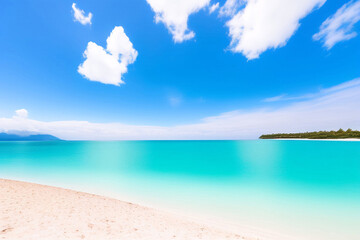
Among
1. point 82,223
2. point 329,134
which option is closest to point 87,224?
point 82,223

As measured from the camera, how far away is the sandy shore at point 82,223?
14.9 feet

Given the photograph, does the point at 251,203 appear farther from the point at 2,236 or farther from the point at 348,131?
the point at 348,131

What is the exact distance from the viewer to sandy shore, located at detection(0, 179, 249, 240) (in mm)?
4527

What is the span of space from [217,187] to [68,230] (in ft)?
36.5

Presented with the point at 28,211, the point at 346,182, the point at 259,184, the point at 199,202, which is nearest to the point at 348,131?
the point at 346,182

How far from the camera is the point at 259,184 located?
46.8 ft

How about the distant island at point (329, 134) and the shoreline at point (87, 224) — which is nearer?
the shoreline at point (87, 224)

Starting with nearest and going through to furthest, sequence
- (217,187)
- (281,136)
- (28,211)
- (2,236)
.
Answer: (2,236) → (28,211) → (217,187) → (281,136)

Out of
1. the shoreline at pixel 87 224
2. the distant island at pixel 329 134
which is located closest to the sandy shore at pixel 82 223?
the shoreline at pixel 87 224

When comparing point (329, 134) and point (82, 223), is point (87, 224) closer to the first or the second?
point (82, 223)

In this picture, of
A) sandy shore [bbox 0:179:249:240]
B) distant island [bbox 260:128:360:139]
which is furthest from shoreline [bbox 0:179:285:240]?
distant island [bbox 260:128:360:139]

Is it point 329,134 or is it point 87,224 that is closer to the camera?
point 87,224

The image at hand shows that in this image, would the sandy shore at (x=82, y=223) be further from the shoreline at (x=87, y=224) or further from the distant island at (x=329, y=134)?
the distant island at (x=329, y=134)

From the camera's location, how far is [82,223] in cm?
524
